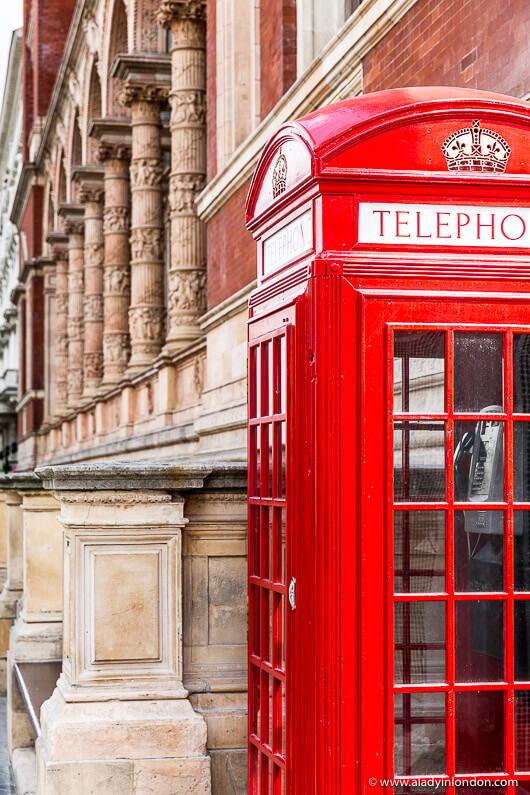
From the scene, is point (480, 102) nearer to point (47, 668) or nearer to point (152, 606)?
point (152, 606)

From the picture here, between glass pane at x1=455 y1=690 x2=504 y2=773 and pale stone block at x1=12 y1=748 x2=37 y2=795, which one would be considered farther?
pale stone block at x1=12 y1=748 x2=37 y2=795

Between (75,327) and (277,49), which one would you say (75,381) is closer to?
(75,327)

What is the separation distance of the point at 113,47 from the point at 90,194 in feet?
15.7

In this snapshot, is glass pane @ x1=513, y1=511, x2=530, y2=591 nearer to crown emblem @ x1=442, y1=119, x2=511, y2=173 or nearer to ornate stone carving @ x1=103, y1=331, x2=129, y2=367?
crown emblem @ x1=442, y1=119, x2=511, y2=173

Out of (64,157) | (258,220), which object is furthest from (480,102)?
(64,157)

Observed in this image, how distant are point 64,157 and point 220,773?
104 feet

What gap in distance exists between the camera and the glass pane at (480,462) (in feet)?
11.8

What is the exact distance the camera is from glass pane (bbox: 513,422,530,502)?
3.62 metres

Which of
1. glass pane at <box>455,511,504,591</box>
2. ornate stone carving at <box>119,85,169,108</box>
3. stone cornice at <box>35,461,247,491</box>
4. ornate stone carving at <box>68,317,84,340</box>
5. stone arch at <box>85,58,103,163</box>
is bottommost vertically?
glass pane at <box>455,511,504,591</box>

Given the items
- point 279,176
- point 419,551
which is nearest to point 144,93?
point 279,176

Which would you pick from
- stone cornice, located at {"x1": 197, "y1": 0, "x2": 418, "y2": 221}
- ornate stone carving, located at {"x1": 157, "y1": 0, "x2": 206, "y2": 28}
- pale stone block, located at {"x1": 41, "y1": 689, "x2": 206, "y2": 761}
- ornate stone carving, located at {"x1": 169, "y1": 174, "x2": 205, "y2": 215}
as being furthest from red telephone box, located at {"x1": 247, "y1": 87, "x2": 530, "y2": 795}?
ornate stone carving, located at {"x1": 157, "y1": 0, "x2": 206, "y2": 28}

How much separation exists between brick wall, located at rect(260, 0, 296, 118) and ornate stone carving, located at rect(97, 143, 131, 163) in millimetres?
13273

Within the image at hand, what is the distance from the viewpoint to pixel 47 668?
26.4 feet

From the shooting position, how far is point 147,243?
22.1 m
